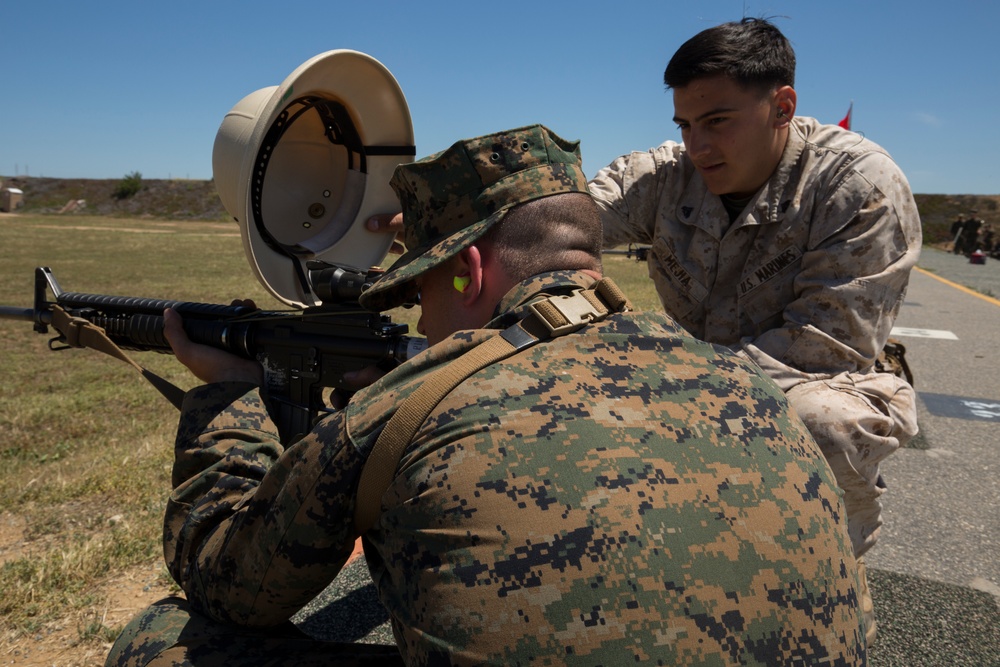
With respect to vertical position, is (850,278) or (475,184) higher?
(475,184)

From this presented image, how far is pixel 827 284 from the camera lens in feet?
9.40

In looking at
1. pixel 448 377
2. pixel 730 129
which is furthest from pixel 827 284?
pixel 448 377

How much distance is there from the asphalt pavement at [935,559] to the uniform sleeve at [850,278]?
1099 mm

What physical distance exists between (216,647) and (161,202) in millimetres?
70208

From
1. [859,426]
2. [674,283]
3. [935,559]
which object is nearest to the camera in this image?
[859,426]

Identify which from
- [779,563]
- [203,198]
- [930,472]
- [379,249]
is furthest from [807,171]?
[203,198]

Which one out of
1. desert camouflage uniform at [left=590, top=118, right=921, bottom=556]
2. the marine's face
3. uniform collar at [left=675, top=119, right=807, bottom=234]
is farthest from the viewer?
uniform collar at [left=675, top=119, right=807, bottom=234]

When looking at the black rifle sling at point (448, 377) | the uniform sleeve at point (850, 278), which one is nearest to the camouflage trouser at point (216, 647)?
the black rifle sling at point (448, 377)

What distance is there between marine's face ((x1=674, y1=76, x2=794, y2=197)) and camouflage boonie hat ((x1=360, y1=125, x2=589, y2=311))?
1.21 meters

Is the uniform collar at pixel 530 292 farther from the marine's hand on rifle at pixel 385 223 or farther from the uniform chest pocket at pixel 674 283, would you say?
the uniform chest pocket at pixel 674 283

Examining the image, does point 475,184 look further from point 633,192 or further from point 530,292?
point 633,192

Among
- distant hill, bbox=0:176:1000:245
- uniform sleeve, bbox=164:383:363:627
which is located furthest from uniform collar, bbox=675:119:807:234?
distant hill, bbox=0:176:1000:245

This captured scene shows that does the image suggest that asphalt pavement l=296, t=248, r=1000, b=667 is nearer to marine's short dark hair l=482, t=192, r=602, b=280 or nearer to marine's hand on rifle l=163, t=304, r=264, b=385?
marine's hand on rifle l=163, t=304, r=264, b=385

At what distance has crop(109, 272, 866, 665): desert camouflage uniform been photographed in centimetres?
133
